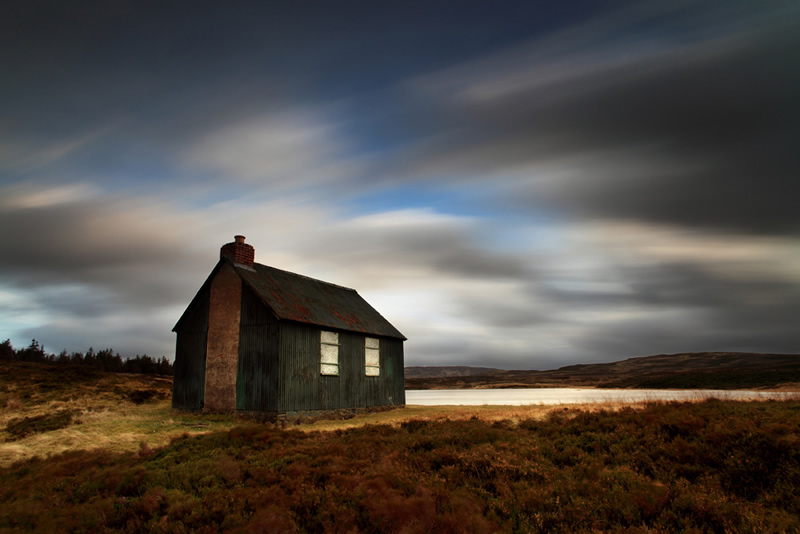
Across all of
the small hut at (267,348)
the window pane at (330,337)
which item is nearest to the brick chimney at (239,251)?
the small hut at (267,348)

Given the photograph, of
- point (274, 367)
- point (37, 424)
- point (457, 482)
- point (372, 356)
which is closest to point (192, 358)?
point (274, 367)

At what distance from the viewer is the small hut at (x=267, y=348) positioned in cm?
2169

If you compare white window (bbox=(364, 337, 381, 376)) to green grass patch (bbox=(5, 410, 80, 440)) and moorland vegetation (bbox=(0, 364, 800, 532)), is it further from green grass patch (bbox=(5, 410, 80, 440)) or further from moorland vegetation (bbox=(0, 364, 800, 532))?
green grass patch (bbox=(5, 410, 80, 440))

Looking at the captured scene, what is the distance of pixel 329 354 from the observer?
2420 cm

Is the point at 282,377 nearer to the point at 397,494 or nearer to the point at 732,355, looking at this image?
the point at 397,494

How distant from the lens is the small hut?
2169cm

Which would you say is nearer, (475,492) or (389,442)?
(475,492)

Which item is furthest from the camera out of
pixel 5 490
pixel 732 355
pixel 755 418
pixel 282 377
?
pixel 732 355

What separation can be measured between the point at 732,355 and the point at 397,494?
18080 centimetres

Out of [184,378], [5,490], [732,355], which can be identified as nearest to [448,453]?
[5,490]

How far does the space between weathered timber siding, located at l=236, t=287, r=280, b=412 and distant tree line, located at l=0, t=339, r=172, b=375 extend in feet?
197

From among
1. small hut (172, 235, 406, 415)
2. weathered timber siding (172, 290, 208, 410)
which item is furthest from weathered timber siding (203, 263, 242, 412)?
weathered timber siding (172, 290, 208, 410)

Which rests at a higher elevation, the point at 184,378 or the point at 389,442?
the point at 184,378

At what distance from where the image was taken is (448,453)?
38.7 feet
